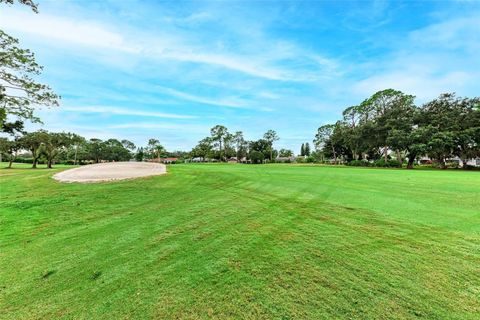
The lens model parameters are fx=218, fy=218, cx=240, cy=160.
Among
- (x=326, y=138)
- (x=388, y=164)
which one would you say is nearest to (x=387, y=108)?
(x=388, y=164)

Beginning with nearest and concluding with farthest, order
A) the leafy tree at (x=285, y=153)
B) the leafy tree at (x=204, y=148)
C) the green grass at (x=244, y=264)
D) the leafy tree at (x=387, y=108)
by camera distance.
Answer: the green grass at (x=244, y=264) < the leafy tree at (x=387, y=108) < the leafy tree at (x=204, y=148) < the leafy tree at (x=285, y=153)

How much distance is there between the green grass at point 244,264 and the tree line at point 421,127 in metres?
32.9

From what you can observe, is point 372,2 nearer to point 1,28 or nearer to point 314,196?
point 314,196

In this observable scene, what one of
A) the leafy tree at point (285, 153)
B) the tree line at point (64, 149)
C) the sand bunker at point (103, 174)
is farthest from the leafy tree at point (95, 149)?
the leafy tree at point (285, 153)

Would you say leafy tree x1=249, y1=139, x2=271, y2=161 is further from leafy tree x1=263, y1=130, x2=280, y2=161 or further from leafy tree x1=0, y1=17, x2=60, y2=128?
leafy tree x1=0, y1=17, x2=60, y2=128

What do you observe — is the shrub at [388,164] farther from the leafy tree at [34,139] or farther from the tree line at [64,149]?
the leafy tree at [34,139]

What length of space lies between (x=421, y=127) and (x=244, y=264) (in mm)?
41918

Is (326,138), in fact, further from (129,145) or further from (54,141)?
(129,145)

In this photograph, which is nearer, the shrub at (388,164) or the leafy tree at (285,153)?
the shrub at (388,164)

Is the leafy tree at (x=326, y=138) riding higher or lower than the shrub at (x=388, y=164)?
higher

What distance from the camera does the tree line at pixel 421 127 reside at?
3036 cm

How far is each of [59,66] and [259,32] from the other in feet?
47.1

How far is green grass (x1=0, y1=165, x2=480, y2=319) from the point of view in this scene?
2.03 metres

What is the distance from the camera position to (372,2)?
13.0 metres
